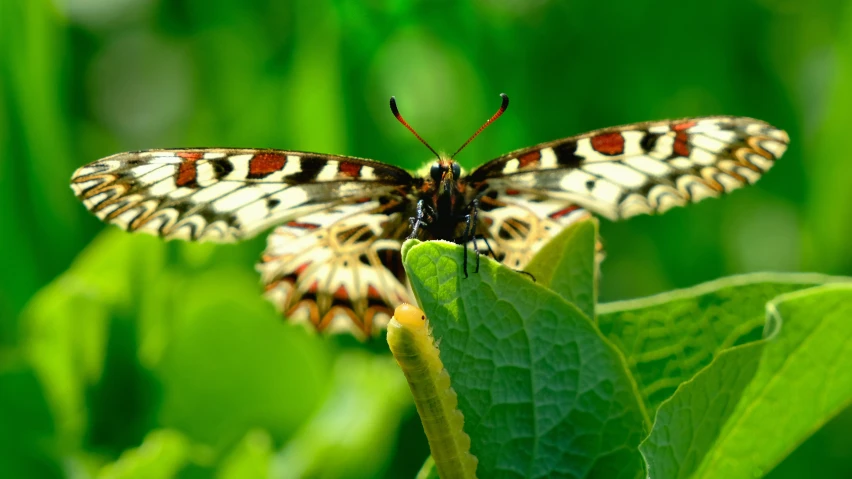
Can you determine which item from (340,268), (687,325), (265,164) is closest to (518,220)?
(340,268)

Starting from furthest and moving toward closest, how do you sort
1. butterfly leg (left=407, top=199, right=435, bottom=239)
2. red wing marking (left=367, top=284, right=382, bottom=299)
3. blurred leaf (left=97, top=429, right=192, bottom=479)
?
red wing marking (left=367, top=284, right=382, bottom=299), butterfly leg (left=407, top=199, right=435, bottom=239), blurred leaf (left=97, top=429, right=192, bottom=479)

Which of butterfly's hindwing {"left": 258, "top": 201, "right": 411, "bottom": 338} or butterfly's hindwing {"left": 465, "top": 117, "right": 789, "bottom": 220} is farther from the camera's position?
butterfly's hindwing {"left": 258, "top": 201, "right": 411, "bottom": 338}

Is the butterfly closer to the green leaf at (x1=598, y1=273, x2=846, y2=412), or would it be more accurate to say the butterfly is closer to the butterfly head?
the butterfly head

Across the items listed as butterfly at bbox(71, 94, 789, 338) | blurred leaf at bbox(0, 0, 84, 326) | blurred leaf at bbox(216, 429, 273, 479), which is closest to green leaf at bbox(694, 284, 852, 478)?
butterfly at bbox(71, 94, 789, 338)

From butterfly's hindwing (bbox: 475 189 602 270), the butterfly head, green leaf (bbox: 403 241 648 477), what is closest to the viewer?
green leaf (bbox: 403 241 648 477)

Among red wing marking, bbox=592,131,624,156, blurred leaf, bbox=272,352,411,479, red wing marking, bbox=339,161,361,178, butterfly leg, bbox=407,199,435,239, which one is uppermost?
red wing marking, bbox=592,131,624,156

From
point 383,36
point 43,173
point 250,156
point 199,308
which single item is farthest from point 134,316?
point 383,36

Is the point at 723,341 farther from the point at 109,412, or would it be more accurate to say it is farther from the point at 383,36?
the point at 383,36
